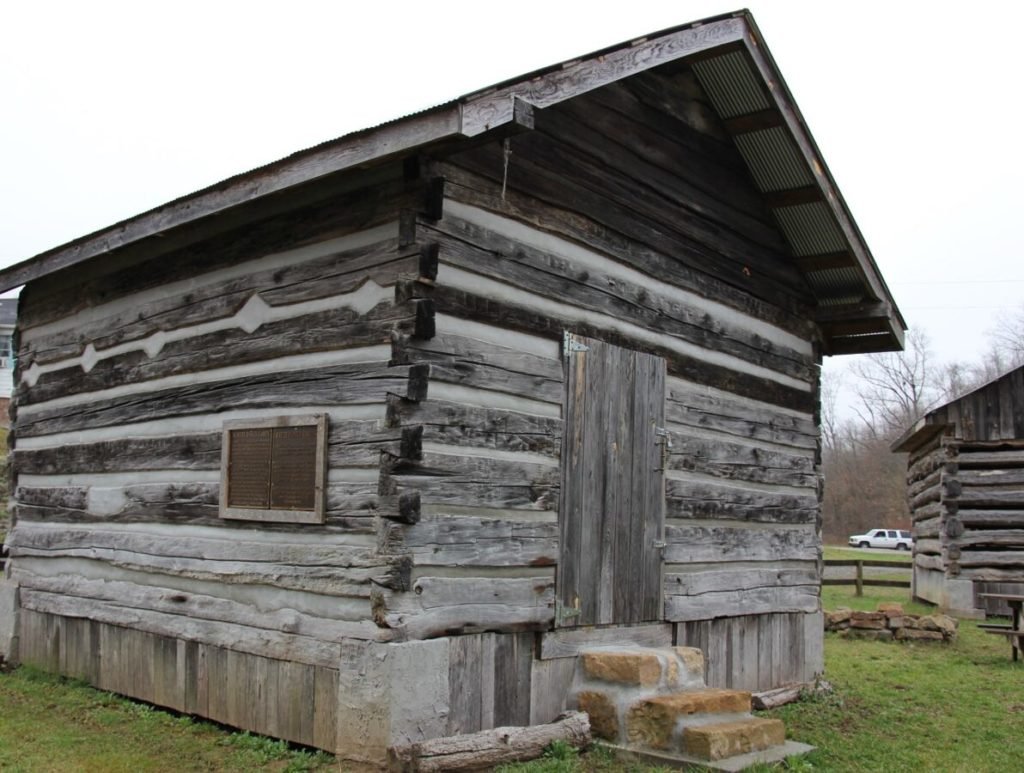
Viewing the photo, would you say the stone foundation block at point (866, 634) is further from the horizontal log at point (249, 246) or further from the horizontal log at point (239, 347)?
the horizontal log at point (249, 246)

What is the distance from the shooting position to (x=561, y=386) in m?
7.56

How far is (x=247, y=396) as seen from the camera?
760 centimetres

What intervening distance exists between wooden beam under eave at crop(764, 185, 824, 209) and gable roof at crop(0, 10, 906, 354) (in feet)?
0.04

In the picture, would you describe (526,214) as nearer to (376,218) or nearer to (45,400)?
(376,218)

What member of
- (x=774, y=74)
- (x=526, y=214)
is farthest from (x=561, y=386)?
(x=774, y=74)

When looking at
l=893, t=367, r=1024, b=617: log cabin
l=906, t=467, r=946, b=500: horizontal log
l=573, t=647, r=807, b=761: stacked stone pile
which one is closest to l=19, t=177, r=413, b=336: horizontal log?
l=573, t=647, r=807, b=761: stacked stone pile

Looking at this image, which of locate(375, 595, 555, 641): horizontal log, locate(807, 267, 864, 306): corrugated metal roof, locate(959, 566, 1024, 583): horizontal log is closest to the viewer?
locate(375, 595, 555, 641): horizontal log

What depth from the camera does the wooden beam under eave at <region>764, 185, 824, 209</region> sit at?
32.0 ft

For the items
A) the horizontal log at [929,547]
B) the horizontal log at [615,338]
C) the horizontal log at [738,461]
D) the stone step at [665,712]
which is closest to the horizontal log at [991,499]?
the horizontal log at [929,547]

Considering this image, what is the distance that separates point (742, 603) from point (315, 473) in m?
4.60

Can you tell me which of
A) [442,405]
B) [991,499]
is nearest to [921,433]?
[991,499]

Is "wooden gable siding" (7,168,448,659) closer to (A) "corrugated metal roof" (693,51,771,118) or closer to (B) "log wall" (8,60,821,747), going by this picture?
(B) "log wall" (8,60,821,747)

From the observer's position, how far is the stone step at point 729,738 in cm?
669

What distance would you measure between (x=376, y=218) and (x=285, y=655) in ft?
9.74
